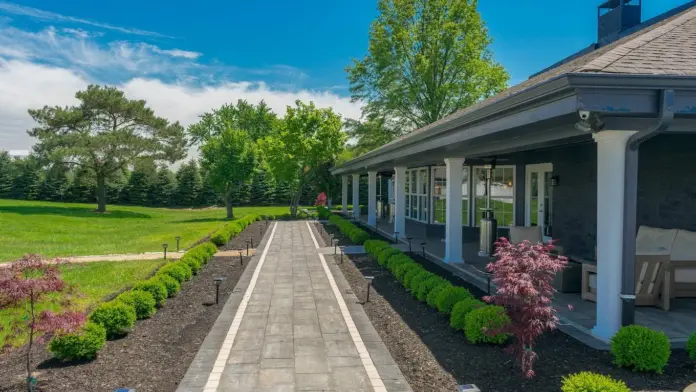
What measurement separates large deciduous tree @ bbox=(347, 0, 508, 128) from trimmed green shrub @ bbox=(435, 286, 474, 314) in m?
22.2

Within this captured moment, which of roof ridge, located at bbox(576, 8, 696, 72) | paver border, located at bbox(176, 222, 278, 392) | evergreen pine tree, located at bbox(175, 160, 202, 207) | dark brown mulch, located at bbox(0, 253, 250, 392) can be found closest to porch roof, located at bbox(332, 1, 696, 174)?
roof ridge, located at bbox(576, 8, 696, 72)

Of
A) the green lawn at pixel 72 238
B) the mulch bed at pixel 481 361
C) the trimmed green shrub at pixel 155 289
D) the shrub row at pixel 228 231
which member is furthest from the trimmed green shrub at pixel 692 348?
the green lawn at pixel 72 238

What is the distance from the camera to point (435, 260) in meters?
11.2

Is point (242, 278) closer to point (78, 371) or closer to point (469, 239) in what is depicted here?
point (78, 371)

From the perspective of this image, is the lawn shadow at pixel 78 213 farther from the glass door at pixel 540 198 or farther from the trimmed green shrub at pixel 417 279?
the trimmed green shrub at pixel 417 279

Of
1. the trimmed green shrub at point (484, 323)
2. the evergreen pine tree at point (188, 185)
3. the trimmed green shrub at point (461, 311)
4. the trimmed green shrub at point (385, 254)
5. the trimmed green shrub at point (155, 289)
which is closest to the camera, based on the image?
the trimmed green shrub at point (484, 323)

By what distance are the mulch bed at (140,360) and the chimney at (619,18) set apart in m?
11.3

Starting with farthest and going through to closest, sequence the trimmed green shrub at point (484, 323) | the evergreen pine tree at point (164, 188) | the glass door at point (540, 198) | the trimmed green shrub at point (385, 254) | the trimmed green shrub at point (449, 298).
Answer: the evergreen pine tree at point (164, 188) → the glass door at point (540, 198) → the trimmed green shrub at point (385, 254) → the trimmed green shrub at point (449, 298) → the trimmed green shrub at point (484, 323)

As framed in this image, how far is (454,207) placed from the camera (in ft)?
34.0

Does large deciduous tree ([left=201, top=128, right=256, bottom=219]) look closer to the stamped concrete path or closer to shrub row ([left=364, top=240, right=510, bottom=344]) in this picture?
the stamped concrete path

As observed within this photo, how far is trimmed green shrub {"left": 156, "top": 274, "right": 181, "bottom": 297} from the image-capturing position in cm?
777

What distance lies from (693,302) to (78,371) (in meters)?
8.52

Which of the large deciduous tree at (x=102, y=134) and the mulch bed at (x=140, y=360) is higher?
the large deciduous tree at (x=102, y=134)

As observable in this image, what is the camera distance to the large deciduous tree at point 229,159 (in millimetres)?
27984
